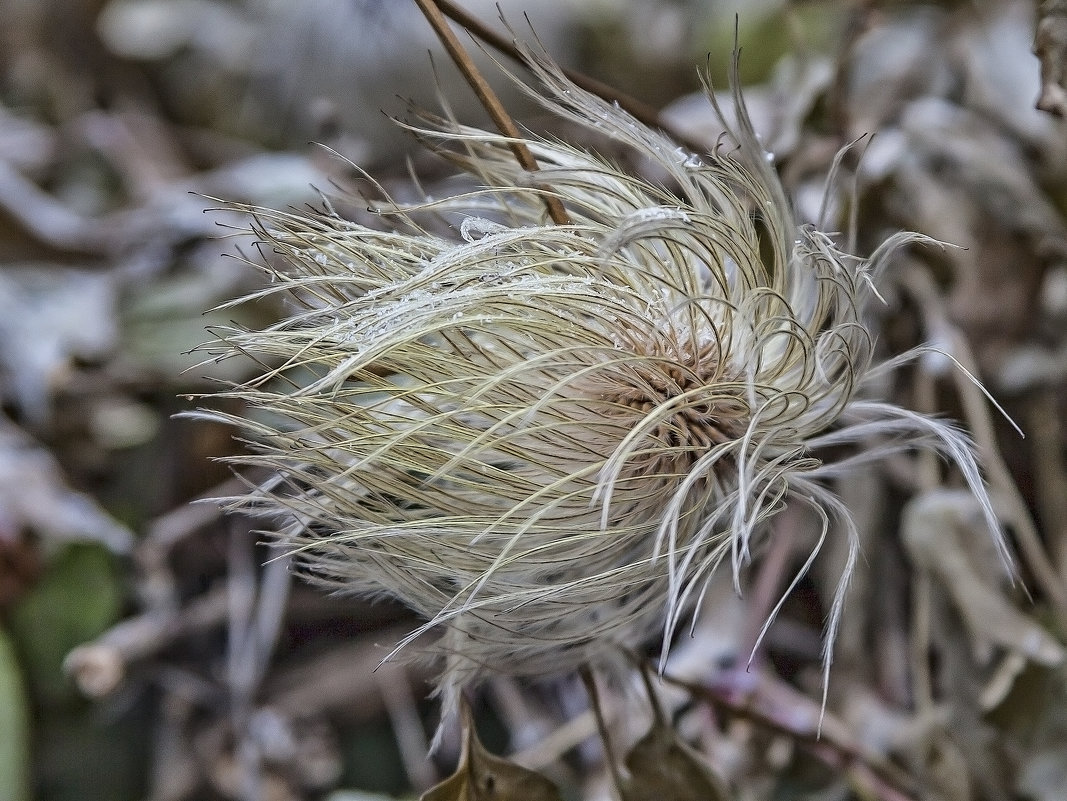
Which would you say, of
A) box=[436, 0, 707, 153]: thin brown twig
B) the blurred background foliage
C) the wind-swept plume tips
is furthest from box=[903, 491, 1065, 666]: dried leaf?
box=[436, 0, 707, 153]: thin brown twig

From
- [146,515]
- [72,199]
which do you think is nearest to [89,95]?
[72,199]

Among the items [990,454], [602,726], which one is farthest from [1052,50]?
[602,726]

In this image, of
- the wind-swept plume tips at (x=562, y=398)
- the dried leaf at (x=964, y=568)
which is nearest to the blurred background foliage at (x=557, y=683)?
the dried leaf at (x=964, y=568)

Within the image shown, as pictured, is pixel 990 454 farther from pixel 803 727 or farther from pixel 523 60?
pixel 523 60

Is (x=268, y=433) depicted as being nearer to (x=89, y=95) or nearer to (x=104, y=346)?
(x=104, y=346)

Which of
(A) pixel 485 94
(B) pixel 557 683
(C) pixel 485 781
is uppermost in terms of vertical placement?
(A) pixel 485 94

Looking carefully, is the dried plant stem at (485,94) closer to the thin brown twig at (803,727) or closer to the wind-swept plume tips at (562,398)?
the wind-swept plume tips at (562,398)
